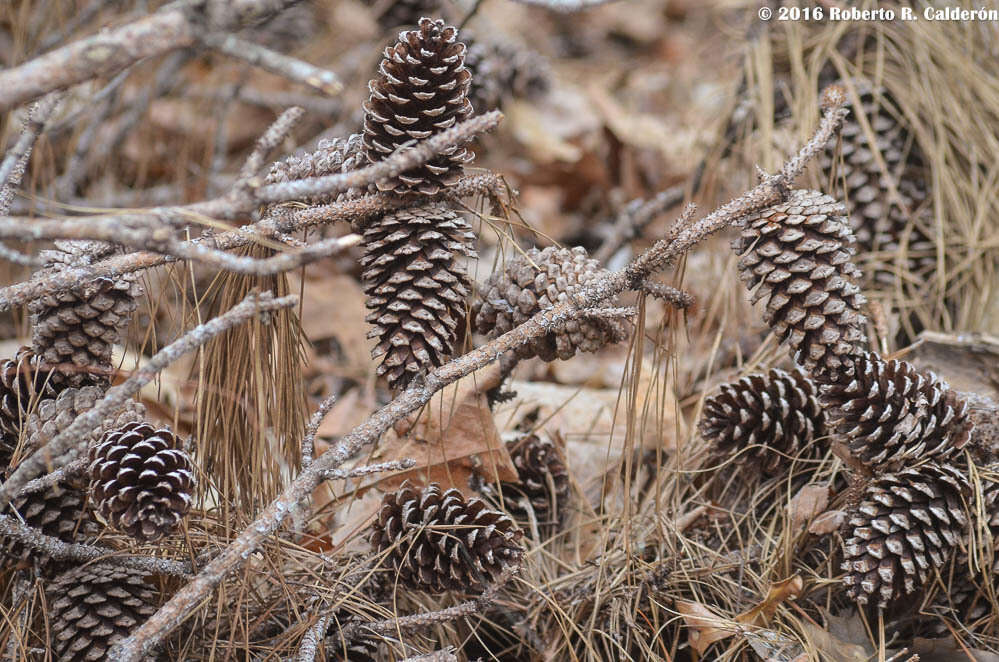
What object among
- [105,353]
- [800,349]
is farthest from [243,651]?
[800,349]

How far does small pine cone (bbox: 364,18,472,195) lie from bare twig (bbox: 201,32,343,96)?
1.26 ft

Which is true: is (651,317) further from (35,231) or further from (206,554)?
(35,231)

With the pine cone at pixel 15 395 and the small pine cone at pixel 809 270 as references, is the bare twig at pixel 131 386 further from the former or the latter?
the small pine cone at pixel 809 270

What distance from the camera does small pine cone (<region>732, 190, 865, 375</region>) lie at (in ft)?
4.06

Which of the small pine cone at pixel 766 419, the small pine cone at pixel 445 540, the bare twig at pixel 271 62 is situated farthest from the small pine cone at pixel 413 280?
the small pine cone at pixel 766 419

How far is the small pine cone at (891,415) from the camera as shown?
1304 millimetres

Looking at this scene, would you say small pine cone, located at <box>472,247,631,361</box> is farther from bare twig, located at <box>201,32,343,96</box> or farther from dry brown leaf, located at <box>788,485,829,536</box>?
bare twig, located at <box>201,32,343,96</box>

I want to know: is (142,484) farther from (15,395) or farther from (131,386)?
(15,395)

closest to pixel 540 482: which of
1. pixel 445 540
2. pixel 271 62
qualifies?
pixel 445 540

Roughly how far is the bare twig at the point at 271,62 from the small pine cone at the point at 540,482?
97 cm

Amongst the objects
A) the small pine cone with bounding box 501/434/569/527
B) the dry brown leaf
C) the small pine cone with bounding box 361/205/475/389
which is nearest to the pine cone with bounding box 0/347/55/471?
the small pine cone with bounding box 361/205/475/389

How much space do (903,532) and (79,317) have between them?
1292 millimetres

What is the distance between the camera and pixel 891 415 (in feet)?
4.29

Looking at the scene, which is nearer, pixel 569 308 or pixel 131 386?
pixel 131 386
